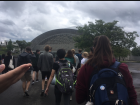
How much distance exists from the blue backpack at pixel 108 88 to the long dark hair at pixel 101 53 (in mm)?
152

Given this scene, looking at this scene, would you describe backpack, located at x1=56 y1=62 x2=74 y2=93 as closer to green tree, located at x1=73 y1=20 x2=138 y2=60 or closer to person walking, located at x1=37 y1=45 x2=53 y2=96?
person walking, located at x1=37 y1=45 x2=53 y2=96

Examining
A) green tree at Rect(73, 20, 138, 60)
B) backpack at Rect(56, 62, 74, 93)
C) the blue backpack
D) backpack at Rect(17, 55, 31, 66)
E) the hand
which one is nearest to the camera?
the hand

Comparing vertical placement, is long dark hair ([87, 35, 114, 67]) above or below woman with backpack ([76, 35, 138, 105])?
above

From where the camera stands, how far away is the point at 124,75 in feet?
5.05

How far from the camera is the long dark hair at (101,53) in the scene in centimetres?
157

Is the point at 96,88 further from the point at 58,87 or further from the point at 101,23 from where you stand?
the point at 101,23

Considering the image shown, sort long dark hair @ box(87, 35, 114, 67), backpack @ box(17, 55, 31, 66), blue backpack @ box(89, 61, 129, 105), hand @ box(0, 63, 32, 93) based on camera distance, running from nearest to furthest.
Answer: hand @ box(0, 63, 32, 93) → blue backpack @ box(89, 61, 129, 105) → long dark hair @ box(87, 35, 114, 67) → backpack @ box(17, 55, 31, 66)

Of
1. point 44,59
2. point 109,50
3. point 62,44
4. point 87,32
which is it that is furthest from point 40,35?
point 109,50

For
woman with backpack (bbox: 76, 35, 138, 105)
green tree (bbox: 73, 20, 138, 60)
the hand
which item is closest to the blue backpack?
woman with backpack (bbox: 76, 35, 138, 105)

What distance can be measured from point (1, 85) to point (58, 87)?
1877 millimetres

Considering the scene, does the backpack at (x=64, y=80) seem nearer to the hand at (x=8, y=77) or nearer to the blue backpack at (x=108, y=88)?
the blue backpack at (x=108, y=88)

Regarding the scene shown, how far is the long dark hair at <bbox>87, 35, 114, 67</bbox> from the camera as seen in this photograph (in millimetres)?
1566

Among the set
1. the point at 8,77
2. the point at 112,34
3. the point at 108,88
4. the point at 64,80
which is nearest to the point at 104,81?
the point at 108,88

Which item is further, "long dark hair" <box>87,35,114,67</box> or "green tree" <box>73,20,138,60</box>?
"green tree" <box>73,20,138,60</box>
